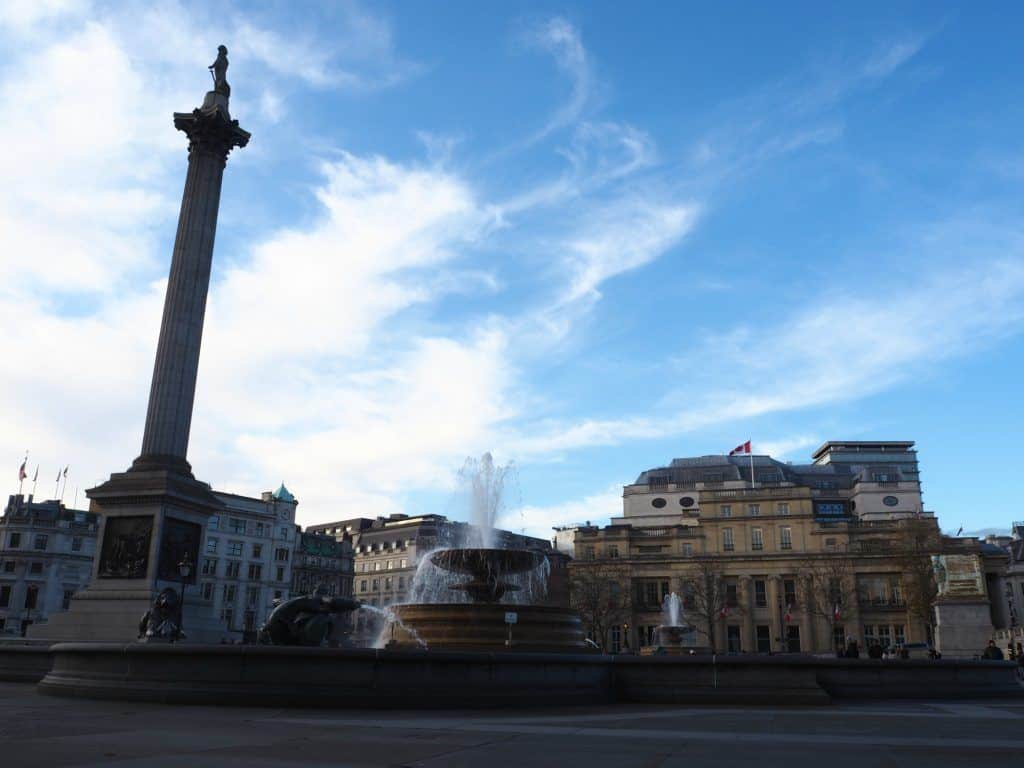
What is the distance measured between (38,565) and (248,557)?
1830cm

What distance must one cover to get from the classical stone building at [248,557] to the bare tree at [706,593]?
3957 centimetres

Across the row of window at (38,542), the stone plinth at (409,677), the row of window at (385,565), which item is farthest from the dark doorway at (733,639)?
the stone plinth at (409,677)

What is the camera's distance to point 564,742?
873cm

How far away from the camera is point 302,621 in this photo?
14984 millimetres

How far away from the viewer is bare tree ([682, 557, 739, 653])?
7612cm

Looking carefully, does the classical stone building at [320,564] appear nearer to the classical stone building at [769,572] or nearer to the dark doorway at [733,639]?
the classical stone building at [769,572]

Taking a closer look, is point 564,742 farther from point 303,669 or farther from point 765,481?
point 765,481

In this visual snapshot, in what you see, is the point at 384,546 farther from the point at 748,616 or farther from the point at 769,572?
the point at 769,572

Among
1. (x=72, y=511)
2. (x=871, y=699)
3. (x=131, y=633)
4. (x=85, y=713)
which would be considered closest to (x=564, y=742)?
(x=85, y=713)

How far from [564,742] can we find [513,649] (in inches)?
369

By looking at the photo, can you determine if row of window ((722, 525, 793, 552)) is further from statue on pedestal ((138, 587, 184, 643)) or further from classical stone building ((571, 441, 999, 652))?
statue on pedestal ((138, 587, 184, 643))

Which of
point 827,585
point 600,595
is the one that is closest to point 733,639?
point 827,585

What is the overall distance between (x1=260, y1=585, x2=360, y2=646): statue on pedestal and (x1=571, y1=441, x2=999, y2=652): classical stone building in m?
63.9

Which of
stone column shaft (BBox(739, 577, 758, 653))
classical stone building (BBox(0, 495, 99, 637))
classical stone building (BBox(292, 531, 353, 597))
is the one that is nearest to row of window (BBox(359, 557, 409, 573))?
classical stone building (BBox(292, 531, 353, 597))
